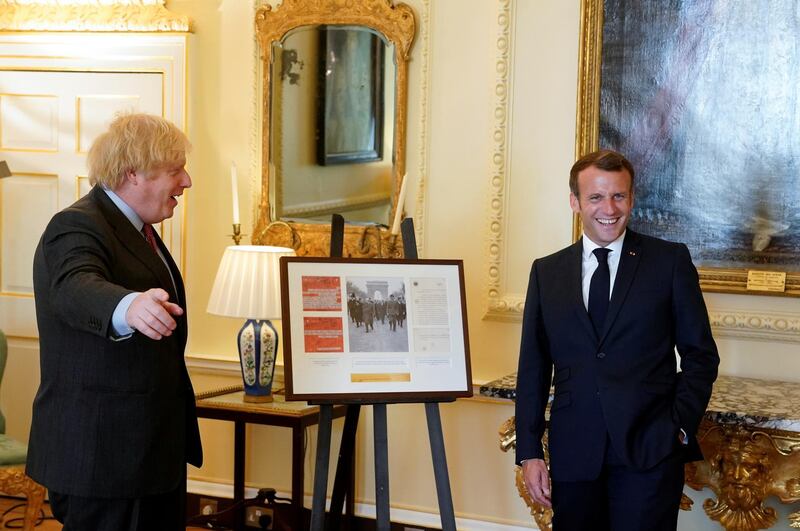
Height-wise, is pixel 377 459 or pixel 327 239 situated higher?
pixel 327 239

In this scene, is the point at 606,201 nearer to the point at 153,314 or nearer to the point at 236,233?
the point at 153,314

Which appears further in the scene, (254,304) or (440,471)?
(254,304)

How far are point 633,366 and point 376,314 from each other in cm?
96

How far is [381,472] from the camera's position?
10.6 feet

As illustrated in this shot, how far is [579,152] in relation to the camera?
397 centimetres

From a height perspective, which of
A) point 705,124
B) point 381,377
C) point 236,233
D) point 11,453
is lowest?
point 11,453

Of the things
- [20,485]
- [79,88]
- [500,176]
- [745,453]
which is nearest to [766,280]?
[745,453]

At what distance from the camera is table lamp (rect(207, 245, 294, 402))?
4094mm

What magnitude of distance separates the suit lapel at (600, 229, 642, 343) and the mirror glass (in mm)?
1731

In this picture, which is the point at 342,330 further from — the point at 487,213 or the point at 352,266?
the point at 487,213

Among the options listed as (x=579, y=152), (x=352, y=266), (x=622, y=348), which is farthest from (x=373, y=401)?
(x=579, y=152)

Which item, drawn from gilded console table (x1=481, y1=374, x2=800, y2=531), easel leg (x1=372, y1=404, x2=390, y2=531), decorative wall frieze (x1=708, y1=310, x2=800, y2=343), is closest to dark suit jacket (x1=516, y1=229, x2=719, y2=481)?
gilded console table (x1=481, y1=374, x2=800, y2=531)

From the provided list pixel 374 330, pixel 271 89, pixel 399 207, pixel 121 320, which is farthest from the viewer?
pixel 271 89

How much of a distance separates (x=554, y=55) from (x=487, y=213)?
0.70 metres
